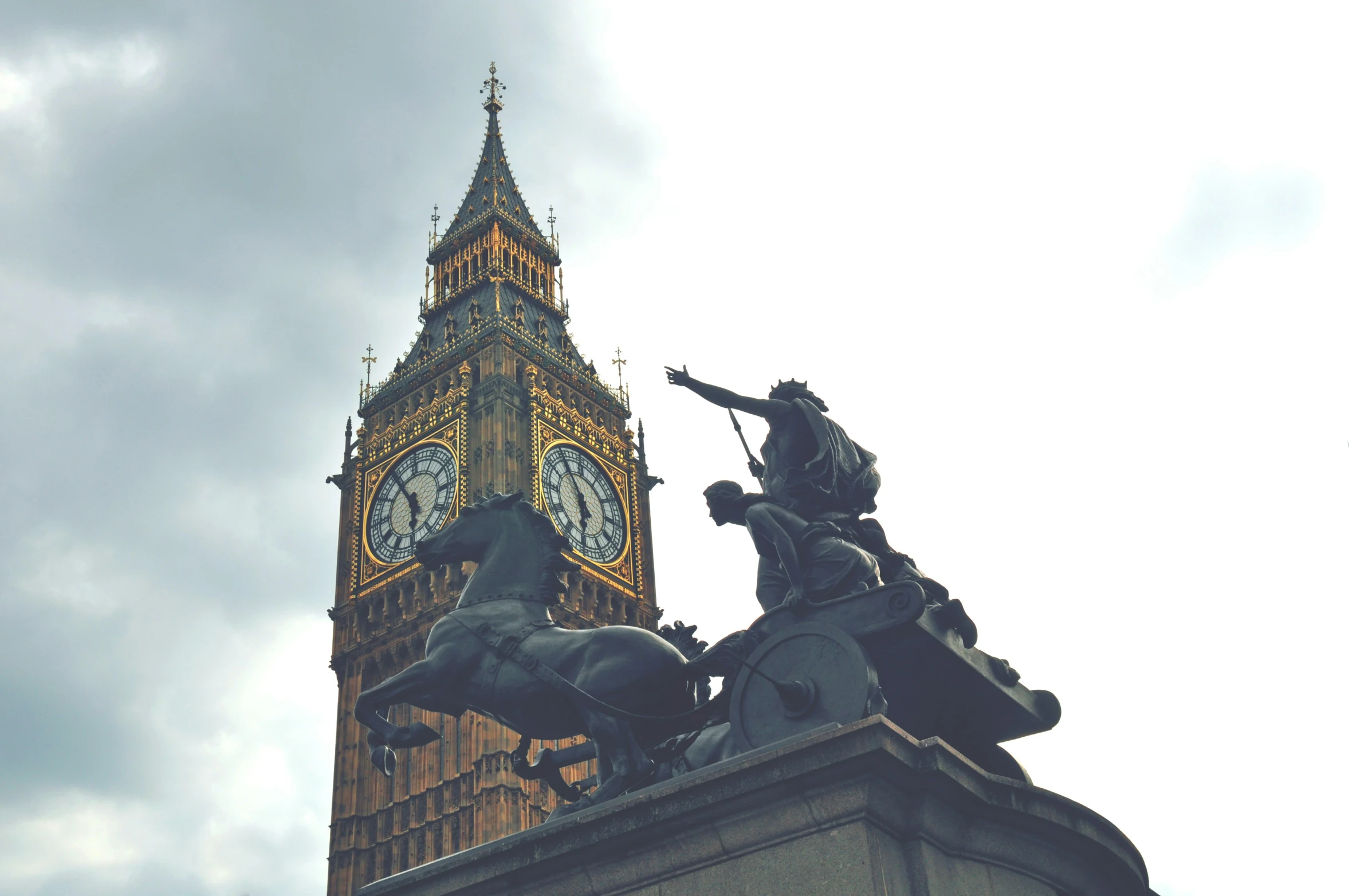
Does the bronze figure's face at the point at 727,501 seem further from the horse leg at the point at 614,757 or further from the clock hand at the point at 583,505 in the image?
the clock hand at the point at 583,505

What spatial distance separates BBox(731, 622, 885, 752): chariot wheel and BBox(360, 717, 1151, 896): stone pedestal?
516 millimetres

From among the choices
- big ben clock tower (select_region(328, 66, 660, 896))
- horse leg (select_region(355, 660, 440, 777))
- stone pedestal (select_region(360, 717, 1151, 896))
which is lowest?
stone pedestal (select_region(360, 717, 1151, 896))

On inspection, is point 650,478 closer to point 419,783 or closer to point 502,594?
point 419,783

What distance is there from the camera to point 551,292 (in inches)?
2645

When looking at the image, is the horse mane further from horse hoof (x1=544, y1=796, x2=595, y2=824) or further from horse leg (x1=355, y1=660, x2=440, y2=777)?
horse hoof (x1=544, y1=796, x2=595, y2=824)

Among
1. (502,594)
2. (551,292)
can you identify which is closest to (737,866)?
(502,594)

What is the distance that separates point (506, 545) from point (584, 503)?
4725 centimetres

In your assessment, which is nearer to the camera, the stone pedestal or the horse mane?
the stone pedestal

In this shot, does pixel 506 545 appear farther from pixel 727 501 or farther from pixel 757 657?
pixel 757 657

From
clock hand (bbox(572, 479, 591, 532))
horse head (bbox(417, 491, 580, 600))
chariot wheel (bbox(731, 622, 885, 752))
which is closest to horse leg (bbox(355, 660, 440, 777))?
horse head (bbox(417, 491, 580, 600))

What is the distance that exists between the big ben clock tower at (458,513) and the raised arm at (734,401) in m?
39.5

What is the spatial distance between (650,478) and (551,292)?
10.8 metres

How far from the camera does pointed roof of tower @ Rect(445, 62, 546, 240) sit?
67875mm

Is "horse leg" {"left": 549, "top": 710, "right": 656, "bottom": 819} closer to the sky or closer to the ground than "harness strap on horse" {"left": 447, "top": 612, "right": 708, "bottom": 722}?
closer to the ground
